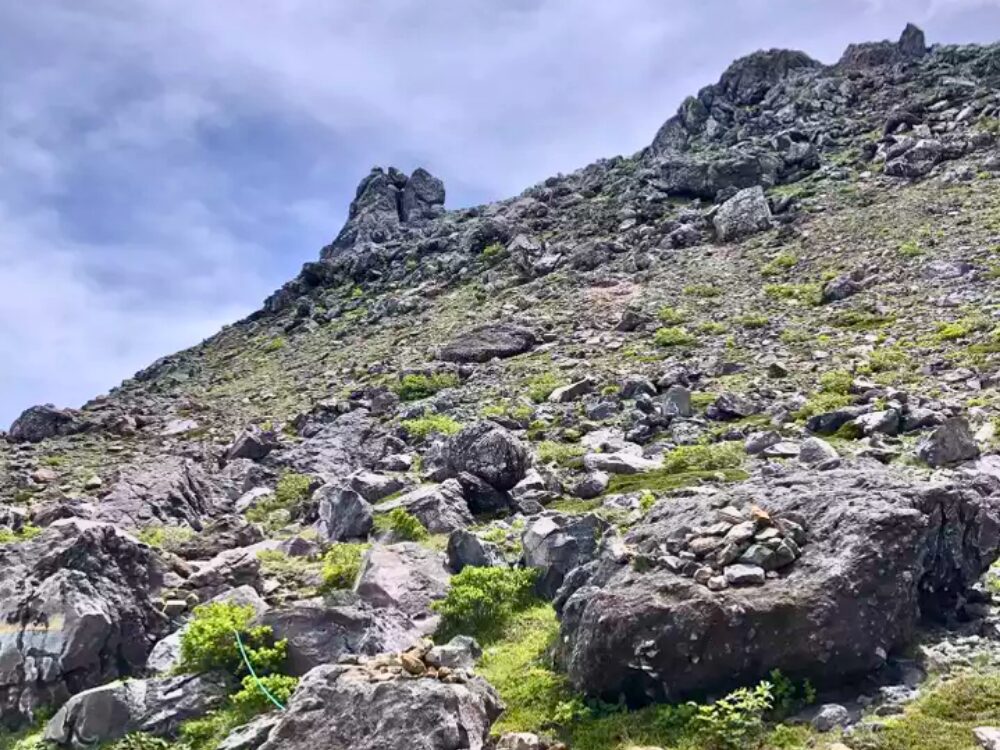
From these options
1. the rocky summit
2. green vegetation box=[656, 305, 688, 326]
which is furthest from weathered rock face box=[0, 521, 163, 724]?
green vegetation box=[656, 305, 688, 326]

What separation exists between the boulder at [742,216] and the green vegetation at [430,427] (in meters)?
22.7

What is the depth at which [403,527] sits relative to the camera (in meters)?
15.0

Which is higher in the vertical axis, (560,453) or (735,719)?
(560,453)

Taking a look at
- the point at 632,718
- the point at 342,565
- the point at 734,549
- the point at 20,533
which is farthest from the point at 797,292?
the point at 632,718

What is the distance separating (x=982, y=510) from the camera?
9.85 meters

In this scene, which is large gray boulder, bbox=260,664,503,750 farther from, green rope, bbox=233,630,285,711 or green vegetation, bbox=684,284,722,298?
green vegetation, bbox=684,284,722,298

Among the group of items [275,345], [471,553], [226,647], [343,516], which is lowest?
[226,647]

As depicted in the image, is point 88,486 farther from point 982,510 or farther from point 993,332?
point 993,332

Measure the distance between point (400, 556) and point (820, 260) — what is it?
28022 millimetres

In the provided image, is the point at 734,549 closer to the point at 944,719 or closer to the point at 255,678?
the point at 944,719

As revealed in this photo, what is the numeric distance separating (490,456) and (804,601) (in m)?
10.4

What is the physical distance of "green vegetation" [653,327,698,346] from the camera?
99.1 feet

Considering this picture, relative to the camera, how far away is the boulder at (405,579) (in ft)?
38.8

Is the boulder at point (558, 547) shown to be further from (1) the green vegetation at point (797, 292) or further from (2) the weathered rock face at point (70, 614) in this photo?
(1) the green vegetation at point (797, 292)
